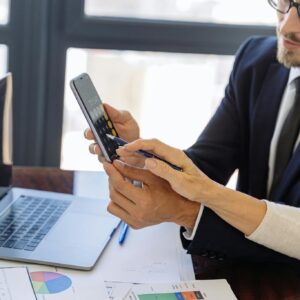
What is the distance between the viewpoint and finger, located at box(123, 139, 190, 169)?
0.92m

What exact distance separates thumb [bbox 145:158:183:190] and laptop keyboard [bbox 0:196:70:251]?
0.26 m

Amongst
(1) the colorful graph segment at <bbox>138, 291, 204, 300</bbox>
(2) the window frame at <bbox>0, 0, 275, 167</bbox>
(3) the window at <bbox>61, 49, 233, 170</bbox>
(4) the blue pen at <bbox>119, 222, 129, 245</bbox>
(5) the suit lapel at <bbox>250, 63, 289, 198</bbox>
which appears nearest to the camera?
(1) the colorful graph segment at <bbox>138, 291, 204, 300</bbox>

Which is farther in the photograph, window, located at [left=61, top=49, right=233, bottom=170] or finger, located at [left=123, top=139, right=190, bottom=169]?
window, located at [left=61, top=49, right=233, bottom=170]

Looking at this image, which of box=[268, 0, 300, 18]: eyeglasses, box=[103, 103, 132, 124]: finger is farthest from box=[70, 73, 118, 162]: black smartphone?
box=[268, 0, 300, 18]: eyeglasses

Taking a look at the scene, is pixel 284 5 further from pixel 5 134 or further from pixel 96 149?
pixel 5 134

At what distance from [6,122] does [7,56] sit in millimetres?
685

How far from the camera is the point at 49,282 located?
900mm

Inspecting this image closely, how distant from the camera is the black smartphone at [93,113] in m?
0.99

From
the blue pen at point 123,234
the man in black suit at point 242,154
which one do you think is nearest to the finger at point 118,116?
the man in black suit at point 242,154

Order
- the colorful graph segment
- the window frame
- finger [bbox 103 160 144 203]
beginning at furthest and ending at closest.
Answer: the window frame < finger [bbox 103 160 144 203] < the colorful graph segment

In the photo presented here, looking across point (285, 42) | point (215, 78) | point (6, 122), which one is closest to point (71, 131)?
point (215, 78)

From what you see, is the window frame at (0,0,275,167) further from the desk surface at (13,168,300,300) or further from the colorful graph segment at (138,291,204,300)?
the colorful graph segment at (138,291,204,300)

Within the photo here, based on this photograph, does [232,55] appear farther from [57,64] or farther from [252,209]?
[252,209]

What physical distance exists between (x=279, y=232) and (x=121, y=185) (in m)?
0.28
